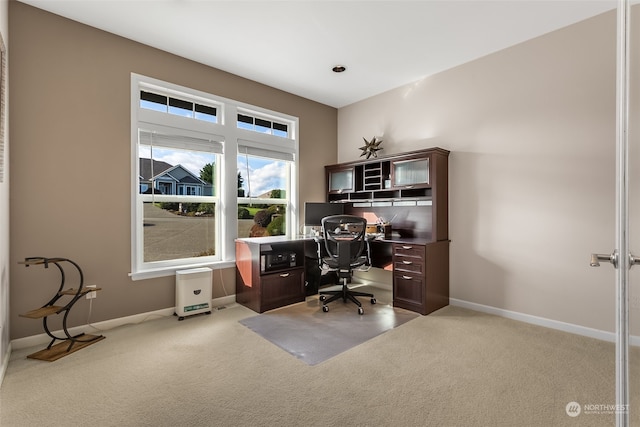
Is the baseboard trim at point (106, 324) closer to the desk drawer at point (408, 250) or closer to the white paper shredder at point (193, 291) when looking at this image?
the white paper shredder at point (193, 291)

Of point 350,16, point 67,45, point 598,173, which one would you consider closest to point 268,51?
point 350,16

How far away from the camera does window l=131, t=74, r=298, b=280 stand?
3408 millimetres

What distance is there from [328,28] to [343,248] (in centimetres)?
235

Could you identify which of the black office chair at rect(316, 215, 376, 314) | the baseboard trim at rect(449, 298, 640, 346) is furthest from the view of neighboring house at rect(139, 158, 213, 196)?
the baseboard trim at rect(449, 298, 640, 346)

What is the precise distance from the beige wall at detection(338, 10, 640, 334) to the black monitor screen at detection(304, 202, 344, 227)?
65.0 inches

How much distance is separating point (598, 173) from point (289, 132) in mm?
3756

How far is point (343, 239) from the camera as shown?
365 centimetres

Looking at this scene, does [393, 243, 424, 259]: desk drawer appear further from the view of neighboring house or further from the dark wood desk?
the view of neighboring house

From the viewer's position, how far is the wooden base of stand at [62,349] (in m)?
2.48

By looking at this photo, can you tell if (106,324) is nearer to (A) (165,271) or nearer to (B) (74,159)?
(A) (165,271)

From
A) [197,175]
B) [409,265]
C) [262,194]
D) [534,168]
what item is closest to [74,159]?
[197,175]

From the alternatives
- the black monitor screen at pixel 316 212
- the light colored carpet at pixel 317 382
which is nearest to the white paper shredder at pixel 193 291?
the light colored carpet at pixel 317 382

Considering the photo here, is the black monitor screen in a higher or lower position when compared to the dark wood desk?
higher

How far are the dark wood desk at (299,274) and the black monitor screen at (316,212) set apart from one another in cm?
53
